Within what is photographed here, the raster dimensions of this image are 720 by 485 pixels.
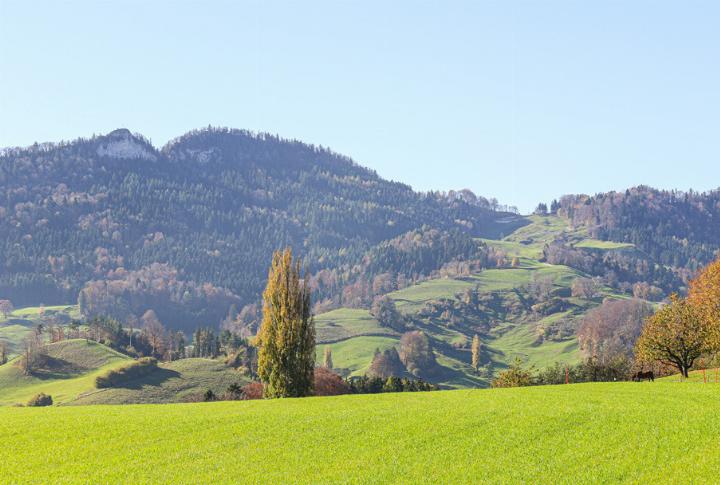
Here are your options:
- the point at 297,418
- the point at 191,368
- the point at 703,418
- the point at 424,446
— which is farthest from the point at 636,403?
the point at 191,368

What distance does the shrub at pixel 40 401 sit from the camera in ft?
526

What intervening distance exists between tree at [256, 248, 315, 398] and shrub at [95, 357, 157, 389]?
115 m

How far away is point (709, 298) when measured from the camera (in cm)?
8725

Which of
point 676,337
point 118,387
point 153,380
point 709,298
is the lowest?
point 118,387

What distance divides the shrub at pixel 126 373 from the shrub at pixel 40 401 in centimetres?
1215

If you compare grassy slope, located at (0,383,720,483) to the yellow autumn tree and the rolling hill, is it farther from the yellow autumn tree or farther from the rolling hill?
the rolling hill

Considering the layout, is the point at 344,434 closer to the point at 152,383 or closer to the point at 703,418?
the point at 703,418

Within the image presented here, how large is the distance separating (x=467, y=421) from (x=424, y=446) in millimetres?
6161

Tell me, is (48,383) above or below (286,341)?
below

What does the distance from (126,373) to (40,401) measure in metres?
25.1

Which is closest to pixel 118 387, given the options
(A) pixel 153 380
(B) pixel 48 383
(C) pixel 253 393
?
(A) pixel 153 380

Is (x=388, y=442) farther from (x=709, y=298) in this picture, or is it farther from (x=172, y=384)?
(x=172, y=384)

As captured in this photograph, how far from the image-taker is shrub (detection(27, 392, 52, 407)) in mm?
160250

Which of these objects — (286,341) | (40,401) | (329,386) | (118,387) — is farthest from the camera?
(118,387)
